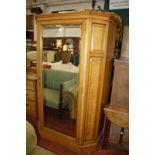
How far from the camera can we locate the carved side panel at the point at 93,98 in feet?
6.80

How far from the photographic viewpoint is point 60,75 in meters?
2.50

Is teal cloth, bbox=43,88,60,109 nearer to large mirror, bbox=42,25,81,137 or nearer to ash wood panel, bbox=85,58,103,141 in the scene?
large mirror, bbox=42,25,81,137

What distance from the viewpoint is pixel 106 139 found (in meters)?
2.53

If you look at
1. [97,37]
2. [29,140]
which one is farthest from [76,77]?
[29,140]

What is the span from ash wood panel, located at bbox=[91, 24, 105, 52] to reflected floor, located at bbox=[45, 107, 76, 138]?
1135 millimetres

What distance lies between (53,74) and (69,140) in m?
1.03

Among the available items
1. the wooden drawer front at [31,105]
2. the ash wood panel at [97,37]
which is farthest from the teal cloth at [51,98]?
the ash wood panel at [97,37]

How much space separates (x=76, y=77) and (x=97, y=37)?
61 centimetres

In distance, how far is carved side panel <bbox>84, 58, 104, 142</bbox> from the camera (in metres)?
2.07

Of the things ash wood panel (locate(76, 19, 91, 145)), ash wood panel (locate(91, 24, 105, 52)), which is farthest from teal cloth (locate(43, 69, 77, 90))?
ash wood panel (locate(91, 24, 105, 52))

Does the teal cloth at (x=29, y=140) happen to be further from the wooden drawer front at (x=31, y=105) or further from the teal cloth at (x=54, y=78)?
the wooden drawer front at (x=31, y=105)
